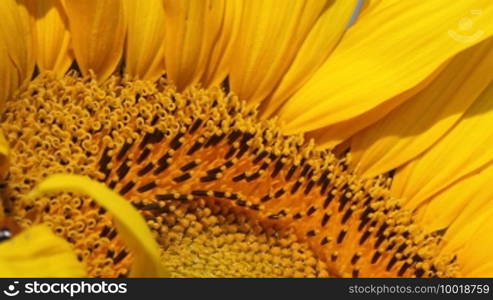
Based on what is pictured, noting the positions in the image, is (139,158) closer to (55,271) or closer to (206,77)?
(206,77)

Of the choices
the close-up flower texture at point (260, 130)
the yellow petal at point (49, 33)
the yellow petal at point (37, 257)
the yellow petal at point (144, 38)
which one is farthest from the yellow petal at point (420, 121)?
the yellow petal at point (37, 257)

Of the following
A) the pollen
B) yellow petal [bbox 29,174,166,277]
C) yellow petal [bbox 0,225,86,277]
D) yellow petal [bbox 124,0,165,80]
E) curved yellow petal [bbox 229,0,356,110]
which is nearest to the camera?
yellow petal [bbox 29,174,166,277]

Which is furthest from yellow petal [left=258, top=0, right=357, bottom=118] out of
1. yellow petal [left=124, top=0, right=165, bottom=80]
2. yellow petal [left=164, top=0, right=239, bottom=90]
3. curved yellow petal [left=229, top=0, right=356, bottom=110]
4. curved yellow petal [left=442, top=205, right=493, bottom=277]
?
curved yellow petal [left=442, top=205, right=493, bottom=277]

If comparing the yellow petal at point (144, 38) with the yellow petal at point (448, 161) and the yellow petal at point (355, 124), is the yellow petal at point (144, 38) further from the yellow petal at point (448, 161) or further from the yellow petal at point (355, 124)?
the yellow petal at point (448, 161)

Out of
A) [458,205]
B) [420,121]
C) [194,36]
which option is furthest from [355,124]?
[194,36]

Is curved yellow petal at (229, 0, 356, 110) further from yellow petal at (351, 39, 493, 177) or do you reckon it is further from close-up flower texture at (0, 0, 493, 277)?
yellow petal at (351, 39, 493, 177)

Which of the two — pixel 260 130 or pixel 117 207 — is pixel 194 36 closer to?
pixel 260 130
